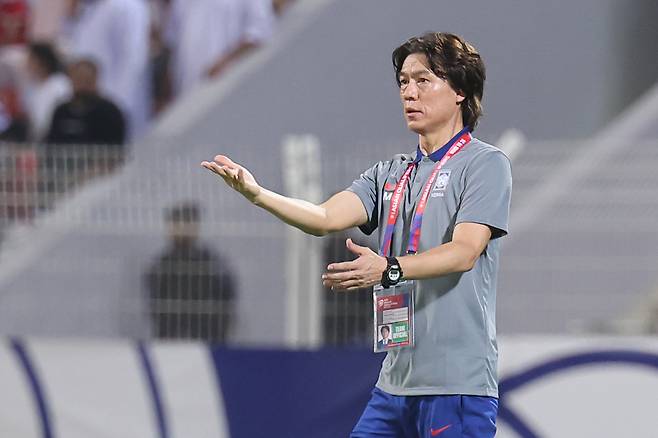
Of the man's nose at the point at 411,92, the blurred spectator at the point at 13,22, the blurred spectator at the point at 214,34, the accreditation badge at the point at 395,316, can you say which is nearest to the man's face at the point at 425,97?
the man's nose at the point at 411,92

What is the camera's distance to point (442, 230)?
4.21 meters

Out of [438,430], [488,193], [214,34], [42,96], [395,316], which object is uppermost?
[214,34]

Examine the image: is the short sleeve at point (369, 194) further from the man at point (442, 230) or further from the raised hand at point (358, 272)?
the raised hand at point (358, 272)

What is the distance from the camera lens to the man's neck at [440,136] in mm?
4324

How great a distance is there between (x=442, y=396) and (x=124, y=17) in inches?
260

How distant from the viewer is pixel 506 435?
6.72 metres

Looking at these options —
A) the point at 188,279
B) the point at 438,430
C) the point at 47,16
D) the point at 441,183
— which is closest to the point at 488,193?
the point at 441,183

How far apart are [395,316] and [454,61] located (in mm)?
787

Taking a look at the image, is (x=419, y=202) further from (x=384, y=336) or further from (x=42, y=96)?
(x=42, y=96)

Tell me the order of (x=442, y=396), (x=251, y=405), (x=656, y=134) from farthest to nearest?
(x=656, y=134) → (x=251, y=405) → (x=442, y=396)

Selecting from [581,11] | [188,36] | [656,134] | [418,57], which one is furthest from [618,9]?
[418,57]

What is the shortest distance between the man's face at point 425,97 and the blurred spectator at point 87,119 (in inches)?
200

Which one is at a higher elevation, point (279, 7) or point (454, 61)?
point (279, 7)

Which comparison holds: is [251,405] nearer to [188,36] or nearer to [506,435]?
[506,435]
